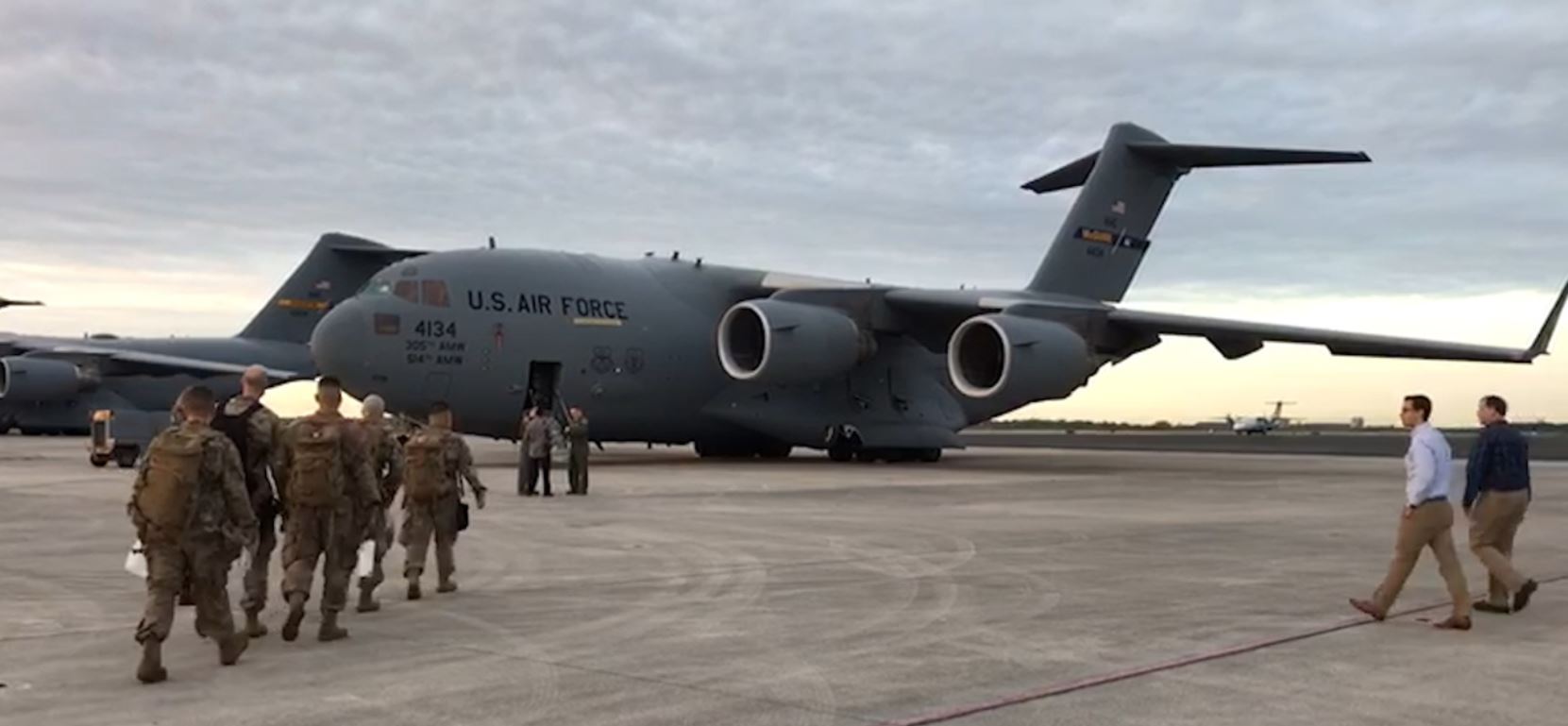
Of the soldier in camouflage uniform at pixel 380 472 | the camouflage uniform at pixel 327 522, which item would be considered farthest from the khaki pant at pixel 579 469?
the camouflage uniform at pixel 327 522

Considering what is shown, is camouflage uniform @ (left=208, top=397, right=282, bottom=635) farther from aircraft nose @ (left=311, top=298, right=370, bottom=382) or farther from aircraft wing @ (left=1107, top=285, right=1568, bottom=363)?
aircraft wing @ (left=1107, top=285, right=1568, bottom=363)

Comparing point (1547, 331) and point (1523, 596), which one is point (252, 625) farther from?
point (1547, 331)

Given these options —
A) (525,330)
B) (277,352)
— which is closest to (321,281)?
(277,352)

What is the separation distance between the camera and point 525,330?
71.8ft

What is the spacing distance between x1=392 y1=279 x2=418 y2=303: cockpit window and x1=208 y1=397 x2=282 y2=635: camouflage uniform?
14.6 m

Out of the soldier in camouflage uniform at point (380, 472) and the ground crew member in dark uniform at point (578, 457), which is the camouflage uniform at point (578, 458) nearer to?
the ground crew member in dark uniform at point (578, 457)

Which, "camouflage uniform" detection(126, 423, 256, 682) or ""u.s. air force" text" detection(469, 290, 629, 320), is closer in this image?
"camouflage uniform" detection(126, 423, 256, 682)

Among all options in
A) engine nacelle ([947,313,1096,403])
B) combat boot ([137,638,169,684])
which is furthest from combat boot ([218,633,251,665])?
engine nacelle ([947,313,1096,403])

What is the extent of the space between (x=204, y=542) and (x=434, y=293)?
15676mm

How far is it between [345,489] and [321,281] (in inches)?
1308

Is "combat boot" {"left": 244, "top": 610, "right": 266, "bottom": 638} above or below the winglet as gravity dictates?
below

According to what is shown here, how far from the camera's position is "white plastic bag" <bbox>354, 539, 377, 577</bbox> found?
711 cm

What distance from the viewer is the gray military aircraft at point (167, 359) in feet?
119

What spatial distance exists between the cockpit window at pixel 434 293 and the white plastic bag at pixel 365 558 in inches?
567
